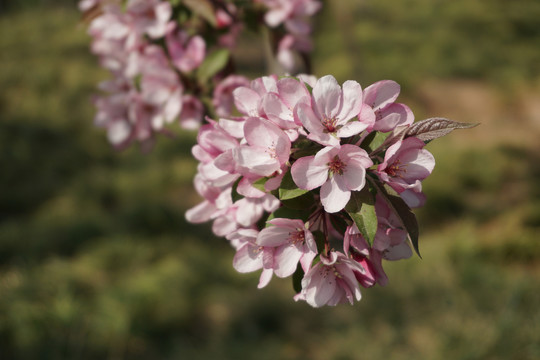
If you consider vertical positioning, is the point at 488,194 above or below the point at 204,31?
below

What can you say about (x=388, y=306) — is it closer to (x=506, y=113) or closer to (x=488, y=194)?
(x=488, y=194)

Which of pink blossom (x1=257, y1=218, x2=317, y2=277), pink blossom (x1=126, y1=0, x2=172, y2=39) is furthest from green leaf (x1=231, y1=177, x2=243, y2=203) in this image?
pink blossom (x1=126, y1=0, x2=172, y2=39)

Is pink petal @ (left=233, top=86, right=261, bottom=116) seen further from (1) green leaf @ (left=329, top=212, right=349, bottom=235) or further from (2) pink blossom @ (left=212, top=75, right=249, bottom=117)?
(2) pink blossom @ (left=212, top=75, right=249, bottom=117)

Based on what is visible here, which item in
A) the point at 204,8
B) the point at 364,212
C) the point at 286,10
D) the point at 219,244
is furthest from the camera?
the point at 219,244

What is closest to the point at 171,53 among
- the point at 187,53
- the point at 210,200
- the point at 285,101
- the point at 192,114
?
the point at 187,53

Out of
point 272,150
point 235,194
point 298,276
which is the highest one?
point 272,150

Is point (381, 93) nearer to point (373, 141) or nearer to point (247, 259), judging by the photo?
point (373, 141)

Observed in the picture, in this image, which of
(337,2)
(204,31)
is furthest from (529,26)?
(204,31)
